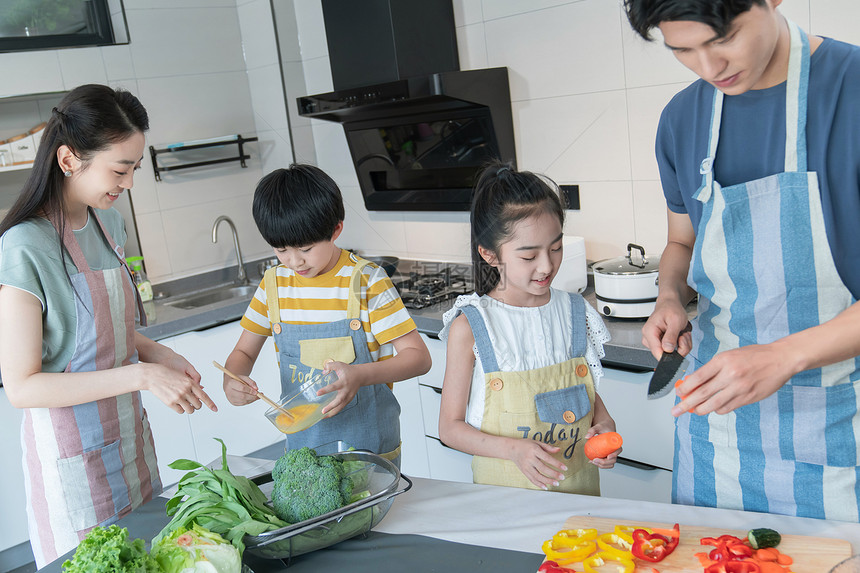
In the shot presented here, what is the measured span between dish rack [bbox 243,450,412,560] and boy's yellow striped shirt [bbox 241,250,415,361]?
1.51ft

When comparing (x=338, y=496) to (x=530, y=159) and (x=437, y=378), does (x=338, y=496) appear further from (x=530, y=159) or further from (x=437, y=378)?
(x=530, y=159)

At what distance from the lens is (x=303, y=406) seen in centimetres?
124

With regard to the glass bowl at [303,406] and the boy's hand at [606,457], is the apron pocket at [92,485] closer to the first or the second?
the glass bowl at [303,406]

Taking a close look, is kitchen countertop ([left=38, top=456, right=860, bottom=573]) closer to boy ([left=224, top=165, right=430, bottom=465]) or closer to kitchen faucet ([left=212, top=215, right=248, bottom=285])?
boy ([left=224, top=165, right=430, bottom=465])

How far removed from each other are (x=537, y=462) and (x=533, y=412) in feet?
0.61

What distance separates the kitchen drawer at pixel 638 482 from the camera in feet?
6.11

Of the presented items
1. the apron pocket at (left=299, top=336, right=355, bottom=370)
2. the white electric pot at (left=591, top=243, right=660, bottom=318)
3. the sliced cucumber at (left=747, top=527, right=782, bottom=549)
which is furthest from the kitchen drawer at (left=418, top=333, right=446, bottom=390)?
the sliced cucumber at (left=747, top=527, right=782, bottom=549)

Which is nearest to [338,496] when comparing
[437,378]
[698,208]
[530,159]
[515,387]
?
[515,387]

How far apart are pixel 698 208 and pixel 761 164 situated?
11cm

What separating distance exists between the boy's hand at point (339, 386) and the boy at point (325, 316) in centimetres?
7

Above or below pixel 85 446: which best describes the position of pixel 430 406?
below

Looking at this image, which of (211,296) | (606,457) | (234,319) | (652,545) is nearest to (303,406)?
(606,457)

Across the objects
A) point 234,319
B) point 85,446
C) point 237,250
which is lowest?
point 234,319

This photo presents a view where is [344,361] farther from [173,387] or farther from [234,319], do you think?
[234,319]
